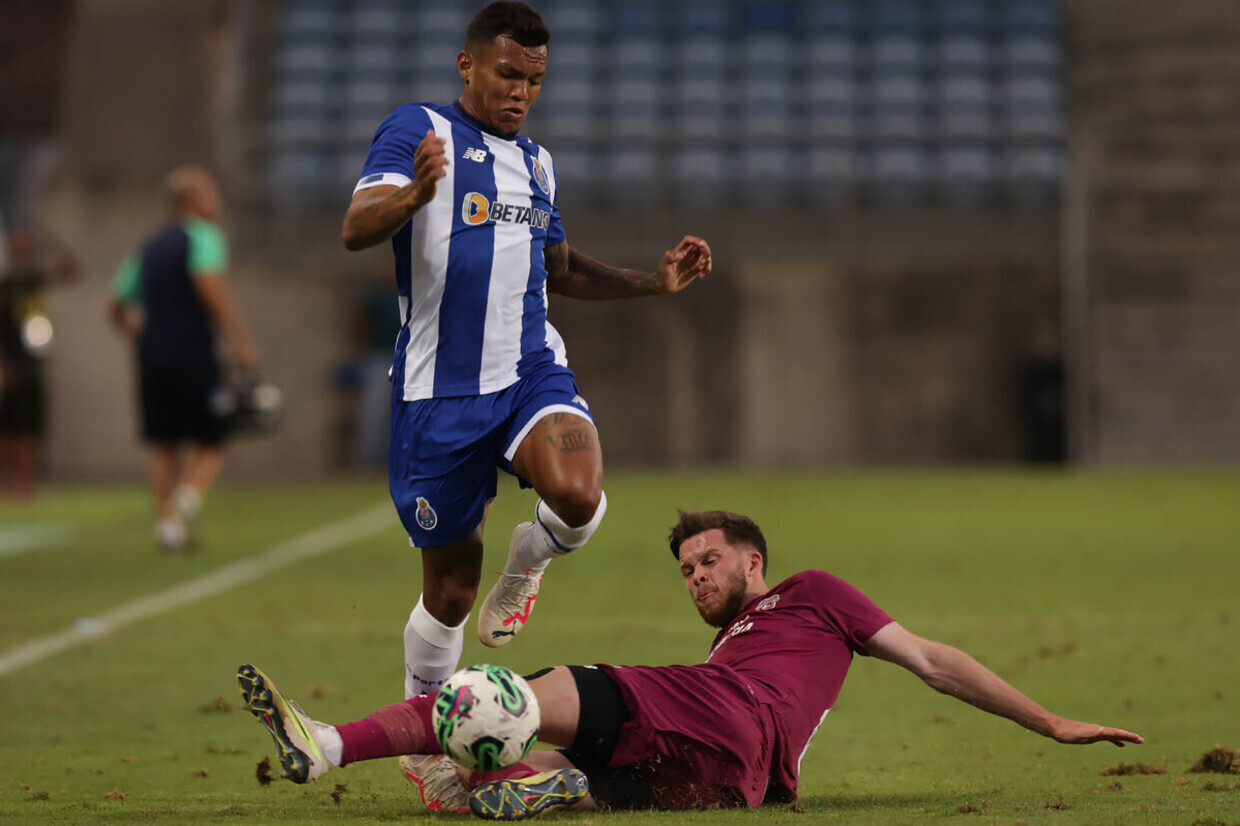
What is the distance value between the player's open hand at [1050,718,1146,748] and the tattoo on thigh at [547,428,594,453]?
1.34 metres

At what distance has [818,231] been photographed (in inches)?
817

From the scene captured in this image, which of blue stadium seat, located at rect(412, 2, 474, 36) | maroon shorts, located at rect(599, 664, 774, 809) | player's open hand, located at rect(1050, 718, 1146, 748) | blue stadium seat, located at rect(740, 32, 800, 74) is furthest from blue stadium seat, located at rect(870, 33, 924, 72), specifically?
maroon shorts, located at rect(599, 664, 774, 809)

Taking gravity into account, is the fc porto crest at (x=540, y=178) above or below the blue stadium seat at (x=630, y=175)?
below

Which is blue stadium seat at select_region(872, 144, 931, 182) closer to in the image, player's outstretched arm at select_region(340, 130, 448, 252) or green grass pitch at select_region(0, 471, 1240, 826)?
green grass pitch at select_region(0, 471, 1240, 826)

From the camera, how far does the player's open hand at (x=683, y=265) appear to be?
17.5ft

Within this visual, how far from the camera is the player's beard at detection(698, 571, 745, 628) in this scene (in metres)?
4.77

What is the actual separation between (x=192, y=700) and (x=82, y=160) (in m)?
15.6

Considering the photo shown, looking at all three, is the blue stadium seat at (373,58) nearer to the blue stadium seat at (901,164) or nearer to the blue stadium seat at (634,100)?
the blue stadium seat at (634,100)

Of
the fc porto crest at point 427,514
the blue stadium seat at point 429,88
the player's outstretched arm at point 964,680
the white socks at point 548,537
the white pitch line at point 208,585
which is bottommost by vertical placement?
the white pitch line at point 208,585

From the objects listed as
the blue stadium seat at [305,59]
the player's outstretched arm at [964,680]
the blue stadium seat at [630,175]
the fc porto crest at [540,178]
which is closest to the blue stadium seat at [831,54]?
the blue stadium seat at [630,175]

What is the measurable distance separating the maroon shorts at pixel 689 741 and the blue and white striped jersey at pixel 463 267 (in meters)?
1.03

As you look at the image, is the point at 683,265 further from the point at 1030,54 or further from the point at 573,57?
the point at 1030,54

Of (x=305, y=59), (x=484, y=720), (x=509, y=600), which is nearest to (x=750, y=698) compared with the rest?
(x=484, y=720)

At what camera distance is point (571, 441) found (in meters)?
4.75
